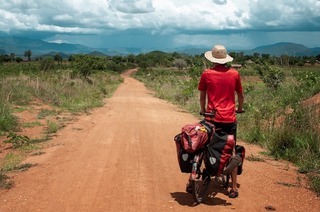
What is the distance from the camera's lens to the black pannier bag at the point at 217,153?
5340 mm

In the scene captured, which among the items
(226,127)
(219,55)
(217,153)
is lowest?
(217,153)

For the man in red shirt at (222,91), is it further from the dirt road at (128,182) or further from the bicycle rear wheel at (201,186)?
the dirt road at (128,182)

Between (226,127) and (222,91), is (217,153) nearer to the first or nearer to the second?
(226,127)

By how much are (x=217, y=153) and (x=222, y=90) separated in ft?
2.84

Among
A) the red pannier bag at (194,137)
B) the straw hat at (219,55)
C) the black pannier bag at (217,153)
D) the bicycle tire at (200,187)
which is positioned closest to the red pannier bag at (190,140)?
the red pannier bag at (194,137)

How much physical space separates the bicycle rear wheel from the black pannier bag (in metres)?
0.26

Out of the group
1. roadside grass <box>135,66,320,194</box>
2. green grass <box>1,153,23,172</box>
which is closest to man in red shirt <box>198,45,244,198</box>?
roadside grass <box>135,66,320,194</box>

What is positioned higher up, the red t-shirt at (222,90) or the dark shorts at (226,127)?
the red t-shirt at (222,90)

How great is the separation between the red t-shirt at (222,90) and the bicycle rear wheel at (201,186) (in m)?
0.83

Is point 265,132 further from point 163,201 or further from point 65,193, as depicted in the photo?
point 65,193

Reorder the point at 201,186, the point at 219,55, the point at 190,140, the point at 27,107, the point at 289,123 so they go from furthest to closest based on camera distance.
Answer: the point at 27,107
the point at 289,123
the point at 201,186
the point at 219,55
the point at 190,140

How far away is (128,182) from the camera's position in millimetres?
6430

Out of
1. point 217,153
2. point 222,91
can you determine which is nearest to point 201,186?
point 217,153

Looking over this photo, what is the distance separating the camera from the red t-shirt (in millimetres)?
5527
